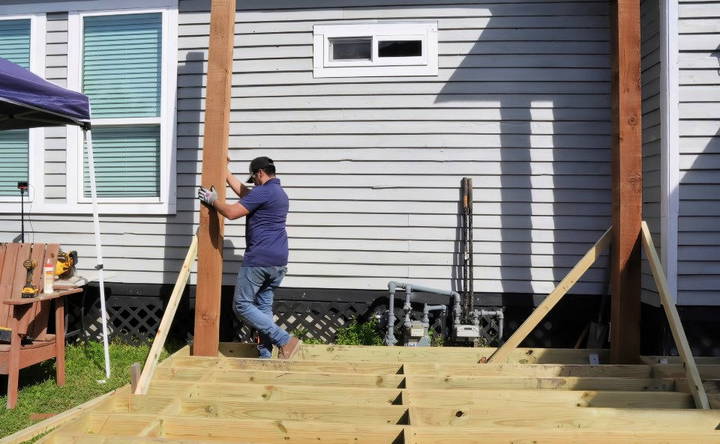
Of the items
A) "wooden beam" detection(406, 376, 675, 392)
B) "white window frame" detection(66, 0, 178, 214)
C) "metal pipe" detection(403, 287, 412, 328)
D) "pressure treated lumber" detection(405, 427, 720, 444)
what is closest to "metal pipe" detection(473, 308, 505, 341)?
"metal pipe" detection(403, 287, 412, 328)

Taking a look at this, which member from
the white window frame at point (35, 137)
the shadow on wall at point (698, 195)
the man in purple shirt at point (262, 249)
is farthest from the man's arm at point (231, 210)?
the shadow on wall at point (698, 195)

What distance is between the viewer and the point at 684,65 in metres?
5.28

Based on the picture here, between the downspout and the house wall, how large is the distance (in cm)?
60

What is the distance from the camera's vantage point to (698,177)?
5.24 metres

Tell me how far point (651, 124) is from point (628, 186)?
3.65 ft

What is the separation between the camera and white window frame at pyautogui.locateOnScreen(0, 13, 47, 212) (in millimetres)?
6410

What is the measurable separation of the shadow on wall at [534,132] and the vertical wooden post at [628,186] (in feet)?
3.26

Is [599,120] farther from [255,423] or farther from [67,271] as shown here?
[67,271]

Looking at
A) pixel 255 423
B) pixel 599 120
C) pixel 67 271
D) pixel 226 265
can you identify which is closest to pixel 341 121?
pixel 226 265

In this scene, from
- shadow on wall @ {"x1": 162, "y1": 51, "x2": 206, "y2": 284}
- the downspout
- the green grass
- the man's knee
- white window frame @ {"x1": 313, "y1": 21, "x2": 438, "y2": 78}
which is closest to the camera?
the green grass

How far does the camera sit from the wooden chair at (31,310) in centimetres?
487

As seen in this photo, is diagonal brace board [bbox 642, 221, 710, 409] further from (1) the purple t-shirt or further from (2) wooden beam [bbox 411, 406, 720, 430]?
(1) the purple t-shirt

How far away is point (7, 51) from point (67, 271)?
2646 mm

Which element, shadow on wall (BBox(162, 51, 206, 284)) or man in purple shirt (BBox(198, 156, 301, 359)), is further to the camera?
shadow on wall (BBox(162, 51, 206, 284))
